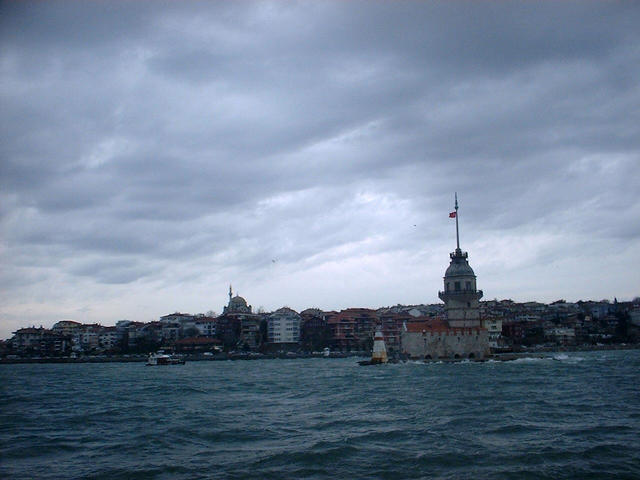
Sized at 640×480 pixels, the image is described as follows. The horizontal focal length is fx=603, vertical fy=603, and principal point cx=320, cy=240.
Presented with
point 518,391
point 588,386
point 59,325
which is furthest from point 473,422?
point 59,325

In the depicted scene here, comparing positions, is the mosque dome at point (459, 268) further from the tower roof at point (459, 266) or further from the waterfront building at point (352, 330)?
the waterfront building at point (352, 330)

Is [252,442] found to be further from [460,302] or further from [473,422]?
[460,302]

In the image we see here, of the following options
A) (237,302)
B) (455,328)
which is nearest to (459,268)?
(455,328)

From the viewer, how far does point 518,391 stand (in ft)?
88.4

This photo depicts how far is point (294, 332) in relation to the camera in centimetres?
10581

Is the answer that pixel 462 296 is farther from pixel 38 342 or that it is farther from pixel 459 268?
pixel 38 342

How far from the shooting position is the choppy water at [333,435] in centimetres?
1221

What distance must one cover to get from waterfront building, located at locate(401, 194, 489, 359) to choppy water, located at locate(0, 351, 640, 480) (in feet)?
116

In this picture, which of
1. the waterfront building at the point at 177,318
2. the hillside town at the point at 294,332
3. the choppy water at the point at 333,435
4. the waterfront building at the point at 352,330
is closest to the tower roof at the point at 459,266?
the hillside town at the point at 294,332

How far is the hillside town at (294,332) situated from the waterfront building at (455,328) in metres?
26.4

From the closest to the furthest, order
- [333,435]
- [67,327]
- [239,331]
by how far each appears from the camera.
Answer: [333,435], [239,331], [67,327]

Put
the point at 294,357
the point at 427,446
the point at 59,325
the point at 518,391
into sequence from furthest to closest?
the point at 59,325 < the point at 294,357 < the point at 518,391 < the point at 427,446

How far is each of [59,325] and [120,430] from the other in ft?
384

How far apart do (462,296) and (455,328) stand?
3479 mm
